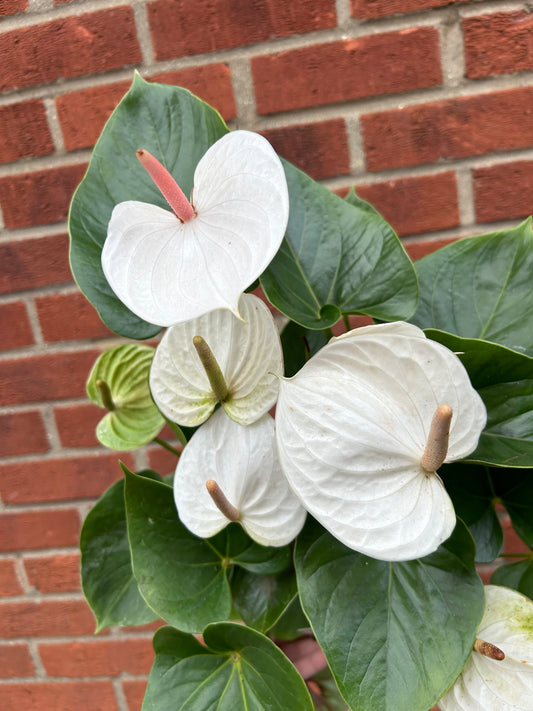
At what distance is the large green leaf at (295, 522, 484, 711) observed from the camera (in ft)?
1.24

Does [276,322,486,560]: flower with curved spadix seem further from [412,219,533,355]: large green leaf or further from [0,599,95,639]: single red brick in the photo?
[0,599,95,639]: single red brick

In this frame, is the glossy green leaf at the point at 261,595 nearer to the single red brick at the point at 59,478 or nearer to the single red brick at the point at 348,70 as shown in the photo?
the single red brick at the point at 59,478

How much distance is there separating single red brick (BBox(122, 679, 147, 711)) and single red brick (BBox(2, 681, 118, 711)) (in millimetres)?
24

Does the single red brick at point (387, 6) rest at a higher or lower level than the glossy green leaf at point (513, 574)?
higher

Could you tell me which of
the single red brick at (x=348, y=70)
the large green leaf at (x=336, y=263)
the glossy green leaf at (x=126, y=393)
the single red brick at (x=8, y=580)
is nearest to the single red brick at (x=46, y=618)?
the single red brick at (x=8, y=580)

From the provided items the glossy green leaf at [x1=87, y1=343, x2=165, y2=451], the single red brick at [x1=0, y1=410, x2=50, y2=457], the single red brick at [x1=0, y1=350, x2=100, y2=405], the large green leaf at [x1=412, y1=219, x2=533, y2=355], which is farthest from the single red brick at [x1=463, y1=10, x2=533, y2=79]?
the single red brick at [x1=0, y1=410, x2=50, y2=457]

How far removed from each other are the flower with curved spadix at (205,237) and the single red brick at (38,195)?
38 centimetres

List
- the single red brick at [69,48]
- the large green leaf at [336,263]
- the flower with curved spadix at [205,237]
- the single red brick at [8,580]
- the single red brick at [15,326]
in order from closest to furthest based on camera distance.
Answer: the flower with curved spadix at [205,237], the large green leaf at [336,263], the single red brick at [69,48], the single red brick at [15,326], the single red brick at [8,580]

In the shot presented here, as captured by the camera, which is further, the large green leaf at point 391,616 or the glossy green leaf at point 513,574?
the glossy green leaf at point 513,574

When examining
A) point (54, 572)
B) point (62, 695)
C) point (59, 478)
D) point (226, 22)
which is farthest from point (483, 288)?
point (62, 695)

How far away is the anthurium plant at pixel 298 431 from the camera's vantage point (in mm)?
342

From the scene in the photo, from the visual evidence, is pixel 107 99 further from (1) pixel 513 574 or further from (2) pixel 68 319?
(1) pixel 513 574

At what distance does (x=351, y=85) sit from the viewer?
2.11 feet

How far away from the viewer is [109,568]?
541 mm
